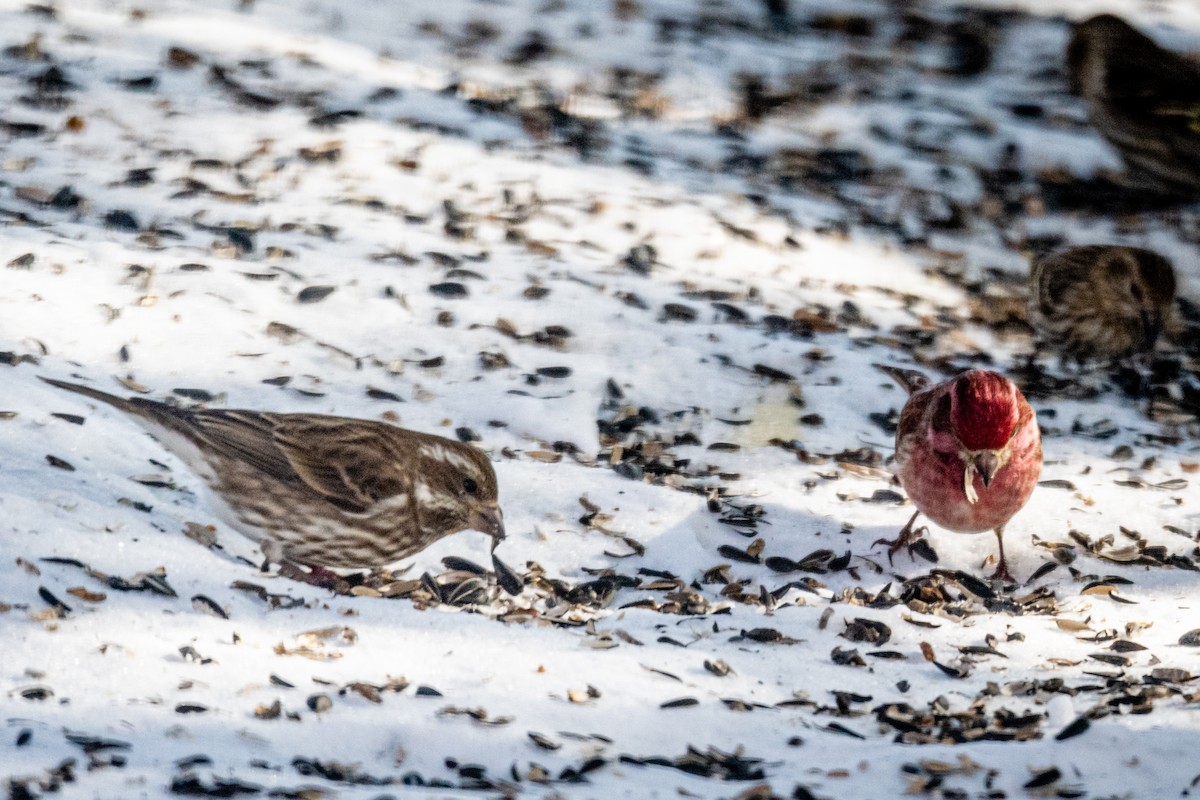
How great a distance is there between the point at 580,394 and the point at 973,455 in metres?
1.91

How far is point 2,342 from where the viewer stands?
554 cm

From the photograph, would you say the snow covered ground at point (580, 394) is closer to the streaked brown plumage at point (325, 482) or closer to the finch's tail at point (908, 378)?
the streaked brown plumage at point (325, 482)

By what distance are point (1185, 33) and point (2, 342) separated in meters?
9.86

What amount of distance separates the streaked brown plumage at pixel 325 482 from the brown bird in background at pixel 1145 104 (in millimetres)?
6421

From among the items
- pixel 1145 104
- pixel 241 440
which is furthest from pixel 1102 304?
pixel 241 440

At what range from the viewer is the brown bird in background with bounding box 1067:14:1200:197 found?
30.6ft

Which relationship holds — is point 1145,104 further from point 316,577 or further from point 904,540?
point 316,577

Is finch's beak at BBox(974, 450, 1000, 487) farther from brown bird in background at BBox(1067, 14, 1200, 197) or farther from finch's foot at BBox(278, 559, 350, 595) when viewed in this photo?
brown bird in background at BBox(1067, 14, 1200, 197)

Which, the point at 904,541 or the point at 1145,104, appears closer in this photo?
the point at 904,541

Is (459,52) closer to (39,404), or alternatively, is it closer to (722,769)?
(39,404)

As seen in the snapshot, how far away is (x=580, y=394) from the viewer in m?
6.29

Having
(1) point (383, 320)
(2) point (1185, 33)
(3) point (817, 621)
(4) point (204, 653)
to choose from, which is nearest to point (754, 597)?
(3) point (817, 621)

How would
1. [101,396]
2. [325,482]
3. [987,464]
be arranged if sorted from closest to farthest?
[101,396]
[325,482]
[987,464]

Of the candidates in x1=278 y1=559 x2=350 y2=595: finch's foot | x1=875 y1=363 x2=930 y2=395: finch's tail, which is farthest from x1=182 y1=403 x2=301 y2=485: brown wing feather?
x1=875 y1=363 x2=930 y2=395: finch's tail
